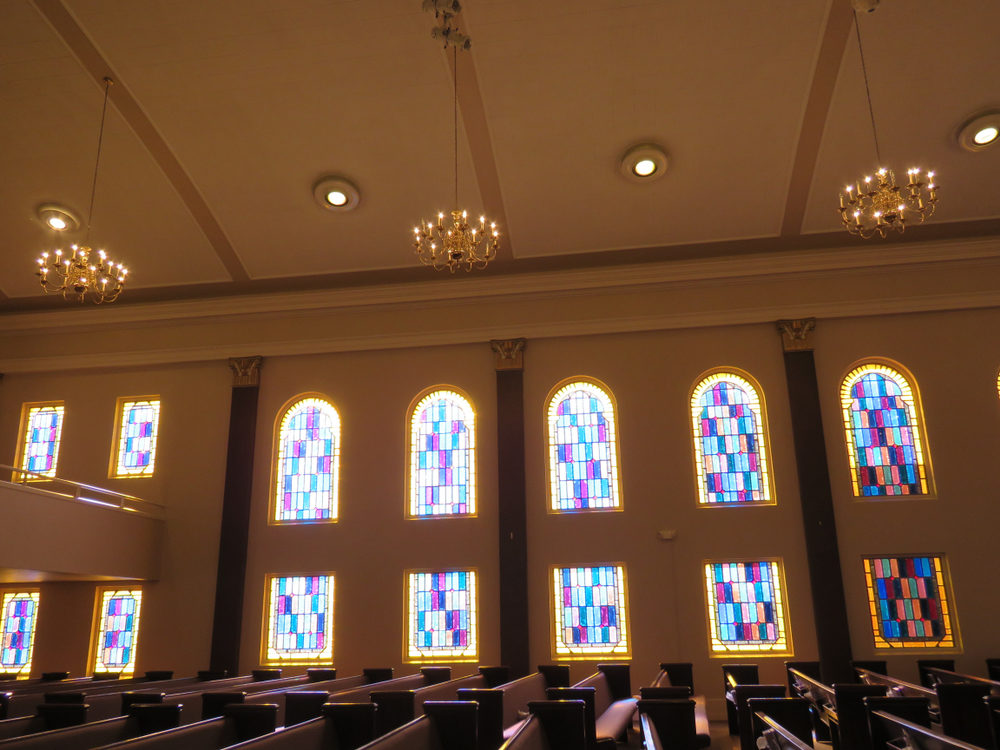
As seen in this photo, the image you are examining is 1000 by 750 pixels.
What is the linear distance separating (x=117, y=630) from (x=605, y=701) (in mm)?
7801

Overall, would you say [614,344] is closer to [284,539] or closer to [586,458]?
[586,458]

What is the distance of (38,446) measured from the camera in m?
13.7

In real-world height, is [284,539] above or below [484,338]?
below

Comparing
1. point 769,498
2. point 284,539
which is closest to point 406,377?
point 284,539

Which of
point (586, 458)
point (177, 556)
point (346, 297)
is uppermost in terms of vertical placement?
point (346, 297)

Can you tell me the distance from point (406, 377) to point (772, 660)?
21.6 feet

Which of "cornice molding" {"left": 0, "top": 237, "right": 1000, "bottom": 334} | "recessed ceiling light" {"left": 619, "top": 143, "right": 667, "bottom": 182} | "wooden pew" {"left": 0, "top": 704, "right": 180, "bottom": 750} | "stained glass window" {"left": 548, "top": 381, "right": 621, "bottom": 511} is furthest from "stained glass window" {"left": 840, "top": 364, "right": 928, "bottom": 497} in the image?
"wooden pew" {"left": 0, "top": 704, "right": 180, "bottom": 750}

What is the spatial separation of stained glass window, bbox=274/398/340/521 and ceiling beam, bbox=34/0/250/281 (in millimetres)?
2371

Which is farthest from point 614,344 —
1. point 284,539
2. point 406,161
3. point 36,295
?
point 36,295

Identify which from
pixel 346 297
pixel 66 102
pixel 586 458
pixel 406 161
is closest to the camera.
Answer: pixel 66 102

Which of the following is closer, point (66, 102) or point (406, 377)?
point (66, 102)

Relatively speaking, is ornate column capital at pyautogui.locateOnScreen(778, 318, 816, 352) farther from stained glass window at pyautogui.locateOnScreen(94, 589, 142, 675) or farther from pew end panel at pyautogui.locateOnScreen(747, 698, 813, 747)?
stained glass window at pyautogui.locateOnScreen(94, 589, 142, 675)

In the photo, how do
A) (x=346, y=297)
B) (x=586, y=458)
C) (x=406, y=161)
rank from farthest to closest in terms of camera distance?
(x=346, y=297) < (x=586, y=458) < (x=406, y=161)

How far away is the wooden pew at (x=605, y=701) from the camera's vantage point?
221 inches
